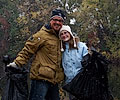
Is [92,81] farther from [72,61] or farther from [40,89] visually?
[40,89]

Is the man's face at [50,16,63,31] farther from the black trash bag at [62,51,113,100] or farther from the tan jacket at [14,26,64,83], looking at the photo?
the black trash bag at [62,51,113,100]

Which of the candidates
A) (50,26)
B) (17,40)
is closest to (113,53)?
(17,40)

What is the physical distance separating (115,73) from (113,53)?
1812 mm

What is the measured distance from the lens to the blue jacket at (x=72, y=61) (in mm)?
3432

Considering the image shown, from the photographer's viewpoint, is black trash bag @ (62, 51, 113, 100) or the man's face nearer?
black trash bag @ (62, 51, 113, 100)

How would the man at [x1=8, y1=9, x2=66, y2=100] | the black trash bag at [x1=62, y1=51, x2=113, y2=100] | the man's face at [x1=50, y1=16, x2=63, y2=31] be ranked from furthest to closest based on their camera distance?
the man's face at [x1=50, y1=16, x2=63, y2=31] → the man at [x1=8, y1=9, x2=66, y2=100] → the black trash bag at [x1=62, y1=51, x2=113, y2=100]

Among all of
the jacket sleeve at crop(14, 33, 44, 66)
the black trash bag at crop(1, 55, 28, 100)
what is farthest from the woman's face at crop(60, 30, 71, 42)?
the black trash bag at crop(1, 55, 28, 100)

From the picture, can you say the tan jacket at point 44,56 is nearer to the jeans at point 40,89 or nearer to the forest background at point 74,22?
the jeans at point 40,89

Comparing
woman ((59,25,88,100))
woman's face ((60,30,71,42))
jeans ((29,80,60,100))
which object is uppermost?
woman's face ((60,30,71,42))

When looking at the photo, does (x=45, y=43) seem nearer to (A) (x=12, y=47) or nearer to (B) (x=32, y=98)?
(B) (x=32, y=98)

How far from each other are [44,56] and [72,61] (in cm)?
34

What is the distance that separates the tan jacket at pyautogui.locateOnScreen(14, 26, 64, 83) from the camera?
3.41 metres

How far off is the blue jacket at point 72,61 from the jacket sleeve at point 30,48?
342 millimetres

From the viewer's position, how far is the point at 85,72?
11.0 feet
